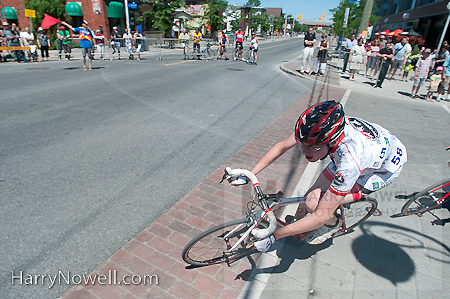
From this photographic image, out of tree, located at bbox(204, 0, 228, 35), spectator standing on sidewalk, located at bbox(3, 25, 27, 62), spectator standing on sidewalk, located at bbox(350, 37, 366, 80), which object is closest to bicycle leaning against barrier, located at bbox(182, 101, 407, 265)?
spectator standing on sidewalk, located at bbox(350, 37, 366, 80)

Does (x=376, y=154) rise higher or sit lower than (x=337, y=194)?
higher

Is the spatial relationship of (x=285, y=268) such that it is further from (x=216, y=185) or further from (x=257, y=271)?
(x=216, y=185)

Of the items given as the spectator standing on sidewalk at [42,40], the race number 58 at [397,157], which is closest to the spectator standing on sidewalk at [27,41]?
the spectator standing on sidewalk at [42,40]

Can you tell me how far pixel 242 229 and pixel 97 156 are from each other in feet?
11.4

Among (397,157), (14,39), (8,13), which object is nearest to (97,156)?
(397,157)

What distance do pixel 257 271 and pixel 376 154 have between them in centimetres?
167

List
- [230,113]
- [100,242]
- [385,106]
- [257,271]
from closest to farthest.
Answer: [257,271]
[100,242]
[230,113]
[385,106]

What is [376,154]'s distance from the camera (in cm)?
245

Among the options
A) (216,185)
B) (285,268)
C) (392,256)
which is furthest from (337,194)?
(216,185)

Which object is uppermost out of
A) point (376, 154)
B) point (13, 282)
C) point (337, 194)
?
point (376, 154)

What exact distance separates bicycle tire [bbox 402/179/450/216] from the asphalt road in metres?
3.03

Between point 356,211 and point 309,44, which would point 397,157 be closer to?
point 356,211

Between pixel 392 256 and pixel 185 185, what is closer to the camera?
pixel 392 256

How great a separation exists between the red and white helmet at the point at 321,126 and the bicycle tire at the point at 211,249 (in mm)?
1091
